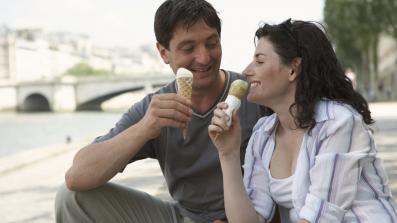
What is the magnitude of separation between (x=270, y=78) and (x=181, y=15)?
0.56 m

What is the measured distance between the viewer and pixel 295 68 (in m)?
2.16

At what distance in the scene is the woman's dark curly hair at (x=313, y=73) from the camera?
2.10 meters

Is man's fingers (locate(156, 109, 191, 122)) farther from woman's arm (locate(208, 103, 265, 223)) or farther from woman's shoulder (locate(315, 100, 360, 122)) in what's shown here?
woman's shoulder (locate(315, 100, 360, 122))

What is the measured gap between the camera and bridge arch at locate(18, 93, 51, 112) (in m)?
61.6

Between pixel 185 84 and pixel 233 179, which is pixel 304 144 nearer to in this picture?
pixel 233 179

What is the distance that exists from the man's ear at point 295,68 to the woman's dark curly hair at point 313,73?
1 centimetres

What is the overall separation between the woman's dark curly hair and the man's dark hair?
50cm

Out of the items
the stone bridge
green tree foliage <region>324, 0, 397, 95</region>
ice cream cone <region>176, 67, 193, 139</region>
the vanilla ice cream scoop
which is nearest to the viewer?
the vanilla ice cream scoop

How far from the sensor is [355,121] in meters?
2.01

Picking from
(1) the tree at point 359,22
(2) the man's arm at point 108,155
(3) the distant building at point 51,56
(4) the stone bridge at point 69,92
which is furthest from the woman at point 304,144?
(3) the distant building at point 51,56

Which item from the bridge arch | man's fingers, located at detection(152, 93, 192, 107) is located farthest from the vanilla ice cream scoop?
the bridge arch

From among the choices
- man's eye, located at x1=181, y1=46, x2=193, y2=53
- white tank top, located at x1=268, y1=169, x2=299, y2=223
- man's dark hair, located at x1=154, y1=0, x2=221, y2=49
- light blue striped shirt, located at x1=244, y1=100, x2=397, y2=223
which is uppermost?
man's dark hair, located at x1=154, y1=0, x2=221, y2=49

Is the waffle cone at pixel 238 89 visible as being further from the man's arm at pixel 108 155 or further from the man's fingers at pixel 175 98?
the man's arm at pixel 108 155

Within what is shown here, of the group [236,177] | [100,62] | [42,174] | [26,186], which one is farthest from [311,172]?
[100,62]
